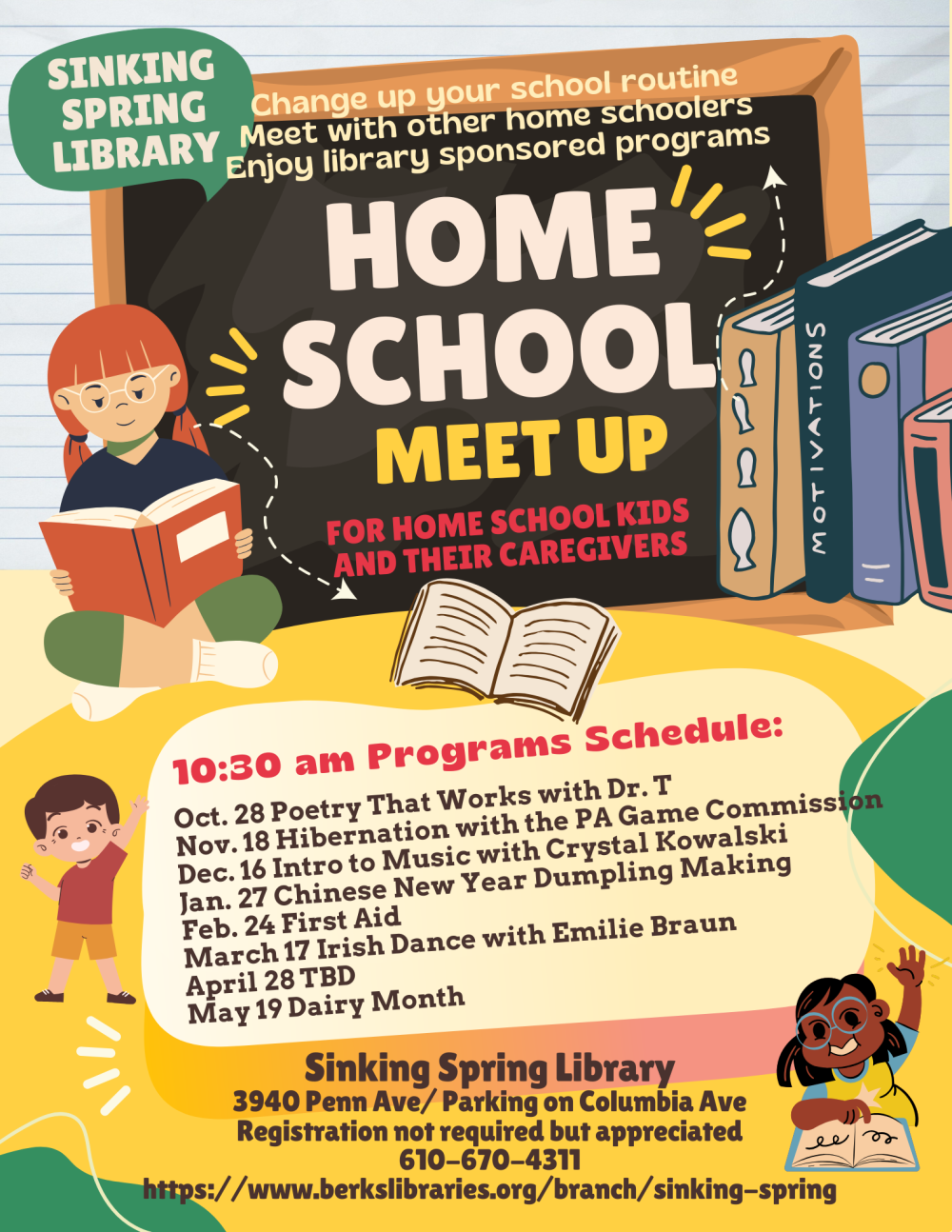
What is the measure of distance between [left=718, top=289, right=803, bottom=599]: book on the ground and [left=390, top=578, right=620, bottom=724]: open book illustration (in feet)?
0.87

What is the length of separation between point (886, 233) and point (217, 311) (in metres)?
1.17

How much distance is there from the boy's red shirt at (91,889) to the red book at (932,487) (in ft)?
4.88

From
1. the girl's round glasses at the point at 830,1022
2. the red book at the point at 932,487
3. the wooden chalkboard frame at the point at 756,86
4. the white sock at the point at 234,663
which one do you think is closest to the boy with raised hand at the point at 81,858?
the white sock at the point at 234,663

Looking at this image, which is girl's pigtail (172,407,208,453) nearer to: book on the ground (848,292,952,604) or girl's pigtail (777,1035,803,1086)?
book on the ground (848,292,952,604)

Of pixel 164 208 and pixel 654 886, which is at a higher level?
pixel 164 208

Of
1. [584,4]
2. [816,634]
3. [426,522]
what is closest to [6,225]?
[426,522]

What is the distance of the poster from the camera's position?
1.46 meters

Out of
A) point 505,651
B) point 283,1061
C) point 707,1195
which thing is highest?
point 505,651

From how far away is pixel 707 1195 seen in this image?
1.46 m

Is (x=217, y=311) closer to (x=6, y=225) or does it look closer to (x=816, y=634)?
(x=6, y=225)

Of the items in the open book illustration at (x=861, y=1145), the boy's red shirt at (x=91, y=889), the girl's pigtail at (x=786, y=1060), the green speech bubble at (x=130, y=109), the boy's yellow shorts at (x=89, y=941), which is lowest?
the open book illustration at (x=861, y=1145)

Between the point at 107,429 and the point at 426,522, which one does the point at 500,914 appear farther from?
the point at 107,429

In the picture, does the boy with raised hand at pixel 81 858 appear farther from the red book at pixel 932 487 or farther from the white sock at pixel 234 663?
the red book at pixel 932 487

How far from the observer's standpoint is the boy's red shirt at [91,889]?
4.88 feet
